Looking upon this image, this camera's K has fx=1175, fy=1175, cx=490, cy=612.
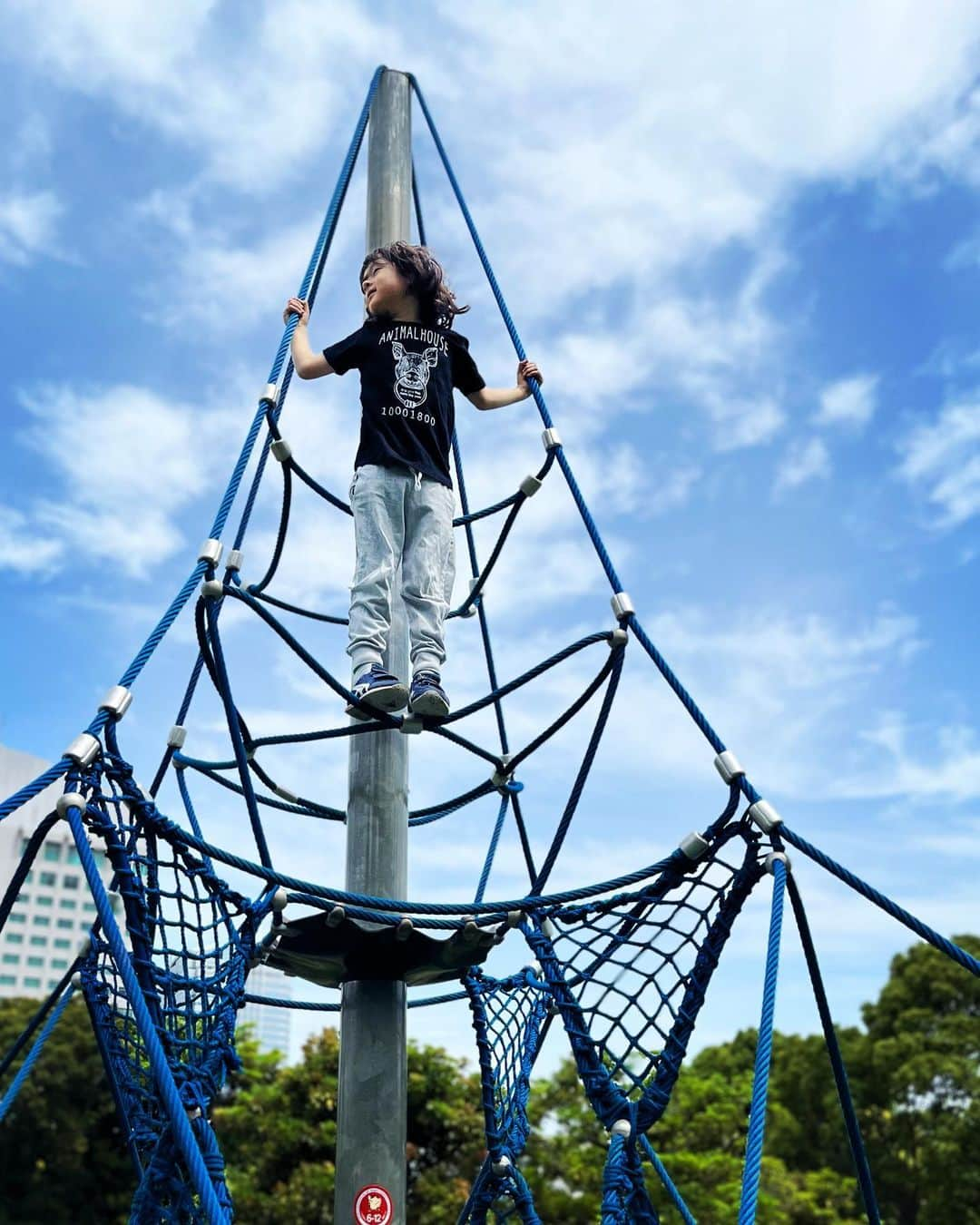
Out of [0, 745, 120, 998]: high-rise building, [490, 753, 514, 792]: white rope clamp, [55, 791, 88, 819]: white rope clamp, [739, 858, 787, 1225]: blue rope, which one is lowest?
[739, 858, 787, 1225]: blue rope

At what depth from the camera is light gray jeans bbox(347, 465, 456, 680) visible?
292cm

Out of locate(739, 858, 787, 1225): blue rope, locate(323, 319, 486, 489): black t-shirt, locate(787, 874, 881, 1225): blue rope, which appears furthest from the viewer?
locate(323, 319, 486, 489): black t-shirt

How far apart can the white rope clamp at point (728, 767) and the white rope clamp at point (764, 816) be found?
8 centimetres

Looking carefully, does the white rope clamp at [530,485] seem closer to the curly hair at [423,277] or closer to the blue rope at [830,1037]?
the curly hair at [423,277]

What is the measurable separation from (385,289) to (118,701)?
1484 mm

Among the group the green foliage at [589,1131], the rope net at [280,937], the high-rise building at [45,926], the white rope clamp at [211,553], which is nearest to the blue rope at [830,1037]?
the rope net at [280,937]

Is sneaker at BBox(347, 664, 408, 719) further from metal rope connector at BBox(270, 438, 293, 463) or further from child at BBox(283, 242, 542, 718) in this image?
metal rope connector at BBox(270, 438, 293, 463)

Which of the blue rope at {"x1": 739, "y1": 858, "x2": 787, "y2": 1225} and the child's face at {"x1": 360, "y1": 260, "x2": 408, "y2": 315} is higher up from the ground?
the child's face at {"x1": 360, "y1": 260, "x2": 408, "y2": 315}

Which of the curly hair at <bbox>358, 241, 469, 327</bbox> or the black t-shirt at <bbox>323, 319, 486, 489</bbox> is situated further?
the curly hair at <bbox>358, 241, 469, 327</bbox>

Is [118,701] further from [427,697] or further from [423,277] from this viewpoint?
[423,277]

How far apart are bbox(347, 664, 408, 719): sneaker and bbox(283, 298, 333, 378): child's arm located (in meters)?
0.98

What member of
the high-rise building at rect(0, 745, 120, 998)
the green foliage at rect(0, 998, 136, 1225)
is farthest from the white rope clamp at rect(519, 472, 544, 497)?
the high-rise building at rect(0, 745, 120, 998)

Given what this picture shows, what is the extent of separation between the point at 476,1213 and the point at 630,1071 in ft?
2.41

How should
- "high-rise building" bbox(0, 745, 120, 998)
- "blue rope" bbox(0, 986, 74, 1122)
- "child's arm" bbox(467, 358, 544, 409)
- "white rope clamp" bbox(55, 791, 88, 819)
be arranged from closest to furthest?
1. "white rope clamp" bbox(55, 791, 88, 819)
2. "blue rope" bbox(0, 986, 74, 1122)
3. "child's arm" bbox(467, 358, 544, 409)
4. "high-rise building" bbox(0, 745, 120, 998)
